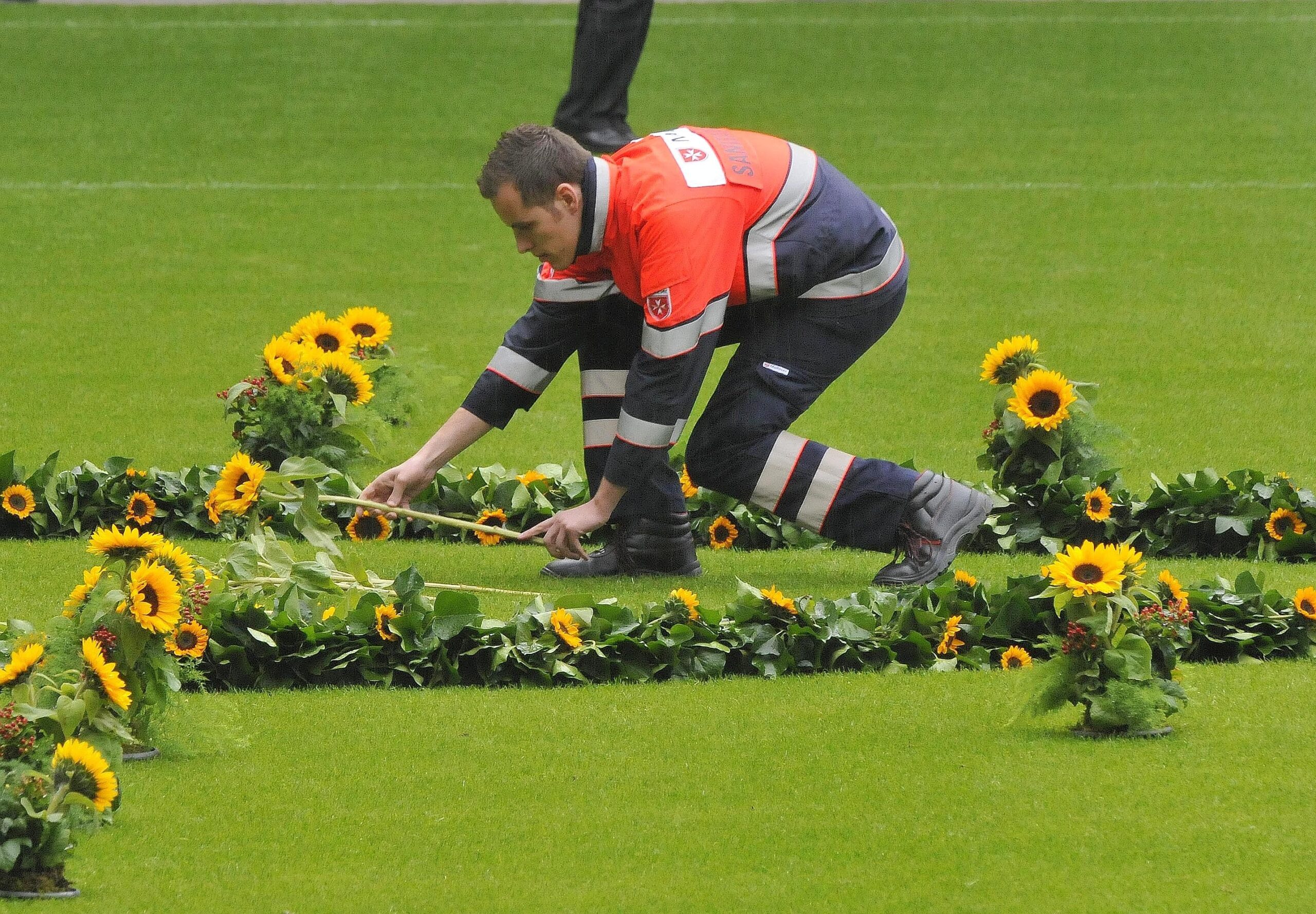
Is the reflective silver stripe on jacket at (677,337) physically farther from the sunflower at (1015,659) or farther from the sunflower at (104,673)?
the sunflower at (104,673)

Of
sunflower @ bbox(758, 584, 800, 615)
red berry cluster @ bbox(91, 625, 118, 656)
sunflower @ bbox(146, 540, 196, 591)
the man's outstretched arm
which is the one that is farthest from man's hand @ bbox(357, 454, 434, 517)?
red berry cluster @ bbox(91, 625, 118, 656)

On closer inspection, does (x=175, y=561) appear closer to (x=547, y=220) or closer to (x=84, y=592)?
(x=84, y=592)

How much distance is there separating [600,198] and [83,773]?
206 centimetres

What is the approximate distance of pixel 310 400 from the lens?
19.2ft

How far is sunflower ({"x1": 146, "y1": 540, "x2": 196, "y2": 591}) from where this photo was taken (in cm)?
355

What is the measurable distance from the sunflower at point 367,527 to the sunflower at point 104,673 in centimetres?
233

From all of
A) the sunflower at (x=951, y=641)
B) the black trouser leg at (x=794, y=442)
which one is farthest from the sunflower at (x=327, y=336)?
the sunflower at (x=951, y=641)

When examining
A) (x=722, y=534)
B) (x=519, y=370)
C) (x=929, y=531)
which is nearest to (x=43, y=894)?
(x=519, y=370)

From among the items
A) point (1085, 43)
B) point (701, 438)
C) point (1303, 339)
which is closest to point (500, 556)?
point (701, 438)

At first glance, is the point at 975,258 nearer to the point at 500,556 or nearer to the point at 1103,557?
the point at 500,556

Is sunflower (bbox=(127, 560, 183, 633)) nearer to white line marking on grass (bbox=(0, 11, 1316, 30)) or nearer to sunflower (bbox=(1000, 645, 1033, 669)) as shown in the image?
sunflower (bbox=(1000, 645, 1033, 669))

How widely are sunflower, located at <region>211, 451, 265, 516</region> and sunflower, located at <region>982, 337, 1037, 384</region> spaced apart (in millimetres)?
2231

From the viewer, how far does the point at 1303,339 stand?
862 centimetres

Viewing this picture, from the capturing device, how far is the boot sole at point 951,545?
5055 mm
